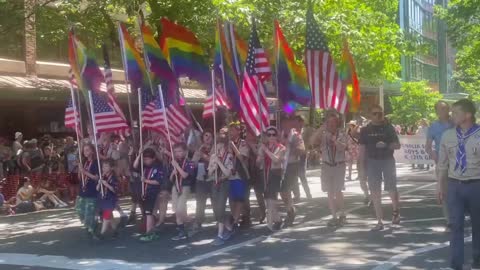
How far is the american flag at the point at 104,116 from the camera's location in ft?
37.1

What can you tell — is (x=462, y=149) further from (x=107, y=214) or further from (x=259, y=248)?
(x=107, y=214)

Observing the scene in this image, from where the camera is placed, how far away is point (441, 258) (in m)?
8.07

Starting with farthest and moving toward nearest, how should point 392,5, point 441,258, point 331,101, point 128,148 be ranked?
point 392,5, point 128,148, point 331,101, point 441,258

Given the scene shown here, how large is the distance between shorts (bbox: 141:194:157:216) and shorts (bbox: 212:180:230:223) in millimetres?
862

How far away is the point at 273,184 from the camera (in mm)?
10359

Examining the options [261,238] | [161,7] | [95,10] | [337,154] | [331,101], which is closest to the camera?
[261,238]

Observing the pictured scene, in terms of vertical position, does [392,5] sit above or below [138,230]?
above

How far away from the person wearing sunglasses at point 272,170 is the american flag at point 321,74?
131 cm

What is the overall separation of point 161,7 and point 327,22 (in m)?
5.42

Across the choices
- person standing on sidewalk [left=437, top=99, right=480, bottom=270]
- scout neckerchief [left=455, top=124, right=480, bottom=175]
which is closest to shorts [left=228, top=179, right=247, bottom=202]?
person standing on sidewalk [left=437, top=99, right=480, bottom=270]

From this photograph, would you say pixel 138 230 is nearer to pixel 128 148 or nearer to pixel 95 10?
pixel 128 148

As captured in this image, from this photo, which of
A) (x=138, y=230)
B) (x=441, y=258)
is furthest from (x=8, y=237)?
(x=441, y=258)

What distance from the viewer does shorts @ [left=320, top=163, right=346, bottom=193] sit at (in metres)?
10.4

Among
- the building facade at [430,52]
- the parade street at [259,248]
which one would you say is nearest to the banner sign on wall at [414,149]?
the parade street at [259,248]
